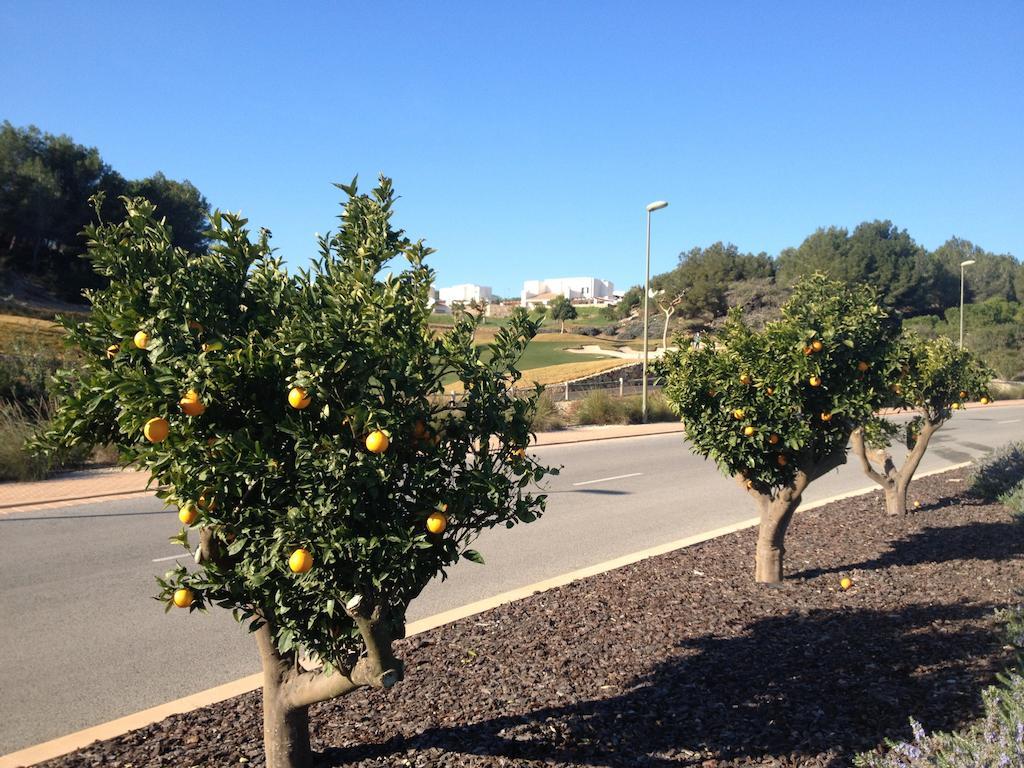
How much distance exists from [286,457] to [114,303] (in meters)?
0.84

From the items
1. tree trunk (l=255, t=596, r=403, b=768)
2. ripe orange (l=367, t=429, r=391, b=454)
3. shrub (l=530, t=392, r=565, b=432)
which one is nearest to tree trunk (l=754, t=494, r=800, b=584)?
tree trunk (l=255, t=596, r=403, b=768)

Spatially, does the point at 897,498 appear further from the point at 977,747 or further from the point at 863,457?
the point at 977,747

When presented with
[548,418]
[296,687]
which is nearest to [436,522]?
[296,687]

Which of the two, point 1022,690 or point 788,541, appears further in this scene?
point 788,541

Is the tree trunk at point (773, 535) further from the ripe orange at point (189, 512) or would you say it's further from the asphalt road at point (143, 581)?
the ripe orange at point (189, 512)

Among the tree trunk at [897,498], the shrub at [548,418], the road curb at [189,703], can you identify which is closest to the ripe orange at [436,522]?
the road curb at [189,703]

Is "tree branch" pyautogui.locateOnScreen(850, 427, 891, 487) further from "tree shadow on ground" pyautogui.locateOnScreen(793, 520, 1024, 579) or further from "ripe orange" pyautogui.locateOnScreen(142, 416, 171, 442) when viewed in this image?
"ripe orange" pyautogui.locateOnScreen(142, 416, 171, 442)

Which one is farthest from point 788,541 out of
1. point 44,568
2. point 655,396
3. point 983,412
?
point 983,412

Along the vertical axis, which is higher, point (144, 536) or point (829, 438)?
point (829, 438)

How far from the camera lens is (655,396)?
88.3ft

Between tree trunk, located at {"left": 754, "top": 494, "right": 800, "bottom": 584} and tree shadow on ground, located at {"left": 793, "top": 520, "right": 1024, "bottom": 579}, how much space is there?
12.9 inches

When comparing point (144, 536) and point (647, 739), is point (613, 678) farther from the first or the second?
point (144, 536)

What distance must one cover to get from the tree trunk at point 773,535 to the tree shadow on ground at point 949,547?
33 centimetres

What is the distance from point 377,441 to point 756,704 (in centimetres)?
271
